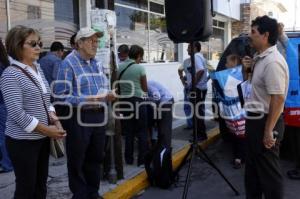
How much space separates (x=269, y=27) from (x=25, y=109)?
7.22 ft

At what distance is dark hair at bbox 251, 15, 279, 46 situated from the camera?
364 centimetres

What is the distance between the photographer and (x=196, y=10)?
500 cm

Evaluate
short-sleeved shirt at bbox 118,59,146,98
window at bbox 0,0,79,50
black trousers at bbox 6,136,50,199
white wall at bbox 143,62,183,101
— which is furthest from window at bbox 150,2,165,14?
black trousers at bbox 6,136,50,199

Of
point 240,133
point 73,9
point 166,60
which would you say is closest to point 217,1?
point 166,60

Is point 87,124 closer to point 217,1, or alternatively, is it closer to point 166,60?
point 166,60

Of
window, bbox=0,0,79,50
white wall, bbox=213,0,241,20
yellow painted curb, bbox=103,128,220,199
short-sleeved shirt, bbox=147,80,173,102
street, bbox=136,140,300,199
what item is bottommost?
street, bbox=136,140,300,199

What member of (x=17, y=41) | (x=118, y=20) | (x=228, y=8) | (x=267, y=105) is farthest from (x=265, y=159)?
(x=228, y=8)

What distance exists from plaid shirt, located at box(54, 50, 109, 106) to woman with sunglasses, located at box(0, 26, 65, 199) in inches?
23.1

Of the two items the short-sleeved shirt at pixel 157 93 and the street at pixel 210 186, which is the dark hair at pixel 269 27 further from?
the short-sleeved shirt at pixel 157 93

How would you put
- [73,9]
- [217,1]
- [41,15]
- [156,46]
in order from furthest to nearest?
[217,1] → [156,46] → [73,9] → [41,15]

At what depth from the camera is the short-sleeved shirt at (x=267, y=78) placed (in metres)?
3.53

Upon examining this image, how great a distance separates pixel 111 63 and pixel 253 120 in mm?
1953

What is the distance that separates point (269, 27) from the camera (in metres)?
3.64

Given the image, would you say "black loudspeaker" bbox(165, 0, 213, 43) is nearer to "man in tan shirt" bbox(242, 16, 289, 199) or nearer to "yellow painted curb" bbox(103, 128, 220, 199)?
"man in tan shirt" bbox(242, 16, 289, 199)
